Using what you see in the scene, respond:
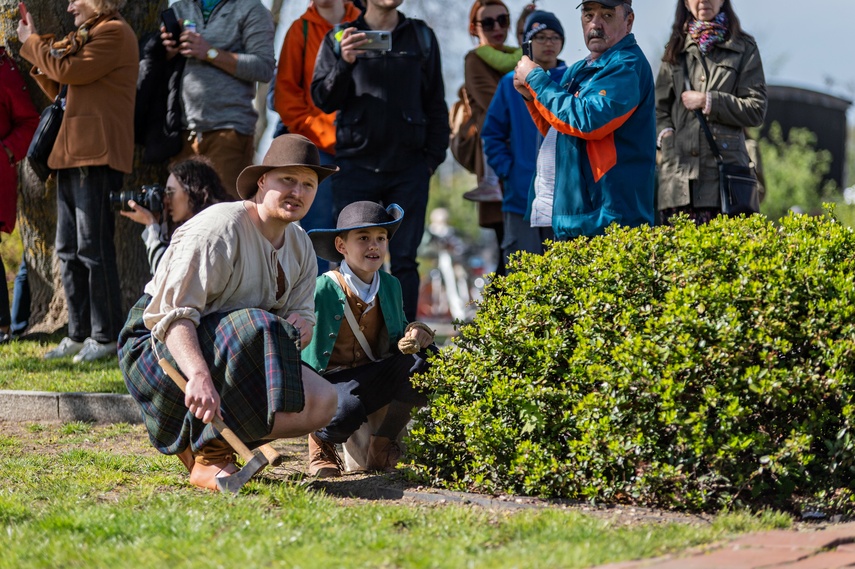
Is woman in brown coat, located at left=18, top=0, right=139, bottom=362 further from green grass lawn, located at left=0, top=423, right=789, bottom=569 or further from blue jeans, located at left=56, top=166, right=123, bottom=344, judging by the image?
green grass lawn, located at left=0, top=423, right=789, bottom=569

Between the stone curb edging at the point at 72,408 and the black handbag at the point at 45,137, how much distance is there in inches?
70.0

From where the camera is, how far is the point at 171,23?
26.8 ft

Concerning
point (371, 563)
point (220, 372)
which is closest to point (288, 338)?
point (220, 372)

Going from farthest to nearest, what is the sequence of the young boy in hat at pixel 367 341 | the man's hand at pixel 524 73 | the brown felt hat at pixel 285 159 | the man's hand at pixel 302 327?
the man's hand at pixel 524 73 → the young boy in hat at pixel 367 341 → the man's hand at pixel 302 327 → the brown felt hat at pixel 285 159

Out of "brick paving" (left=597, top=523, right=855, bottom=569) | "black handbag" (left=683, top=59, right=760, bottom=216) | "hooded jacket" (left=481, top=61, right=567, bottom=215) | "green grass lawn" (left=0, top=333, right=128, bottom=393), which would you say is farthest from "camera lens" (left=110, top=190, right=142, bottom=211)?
"brick paving" (left=597, top=523, right=855, bottom=569)

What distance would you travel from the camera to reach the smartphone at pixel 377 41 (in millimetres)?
7637

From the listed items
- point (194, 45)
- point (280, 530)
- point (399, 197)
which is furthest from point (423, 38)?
point (280, 530)

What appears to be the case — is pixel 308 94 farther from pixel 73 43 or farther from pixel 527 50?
pixel 527 50

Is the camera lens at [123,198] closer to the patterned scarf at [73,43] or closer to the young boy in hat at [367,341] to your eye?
the patterned scarf at [73,43]

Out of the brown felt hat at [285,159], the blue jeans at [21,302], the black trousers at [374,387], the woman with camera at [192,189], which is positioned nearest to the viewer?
the brown felt hat at [285,159]

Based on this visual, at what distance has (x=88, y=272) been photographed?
830 centimetres

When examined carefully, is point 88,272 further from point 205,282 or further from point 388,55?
point 205,282

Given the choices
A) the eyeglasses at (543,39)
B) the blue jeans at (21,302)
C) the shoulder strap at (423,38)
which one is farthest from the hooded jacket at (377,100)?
the blue jeans at (21,302)

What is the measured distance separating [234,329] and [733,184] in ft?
11.6
